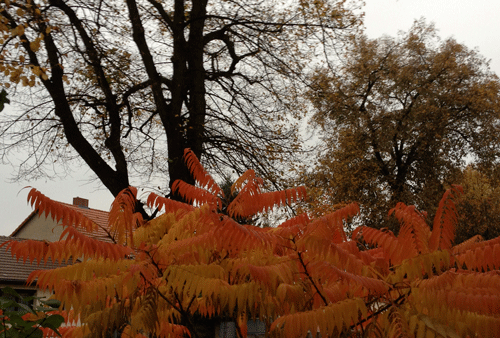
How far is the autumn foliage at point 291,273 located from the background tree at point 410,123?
1586 cm

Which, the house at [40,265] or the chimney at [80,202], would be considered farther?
the chimney at [80,202]

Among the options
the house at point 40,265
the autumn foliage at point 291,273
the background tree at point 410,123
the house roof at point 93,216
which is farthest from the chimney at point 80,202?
the autumn foliage at point 291,273

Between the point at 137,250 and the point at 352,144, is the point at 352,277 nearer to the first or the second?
the point at 137,250

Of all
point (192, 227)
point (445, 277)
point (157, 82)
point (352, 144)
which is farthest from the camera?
point (352, 144)

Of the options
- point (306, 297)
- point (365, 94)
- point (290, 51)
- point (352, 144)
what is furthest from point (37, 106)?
point (365, 94)

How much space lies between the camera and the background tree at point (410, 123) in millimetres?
20250

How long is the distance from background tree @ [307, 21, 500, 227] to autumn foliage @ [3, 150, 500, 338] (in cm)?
1586

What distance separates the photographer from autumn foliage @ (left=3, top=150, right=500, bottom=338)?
2953 mm

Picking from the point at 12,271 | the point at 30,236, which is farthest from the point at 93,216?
the point at 30,236

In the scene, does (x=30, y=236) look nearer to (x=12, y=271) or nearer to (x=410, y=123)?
(x=12, y=271)

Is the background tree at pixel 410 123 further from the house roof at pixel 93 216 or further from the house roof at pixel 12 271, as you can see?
the house roof at pixel 12 271

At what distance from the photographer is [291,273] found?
132 inches

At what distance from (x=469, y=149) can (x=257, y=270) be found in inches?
817

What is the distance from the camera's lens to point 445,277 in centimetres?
295
